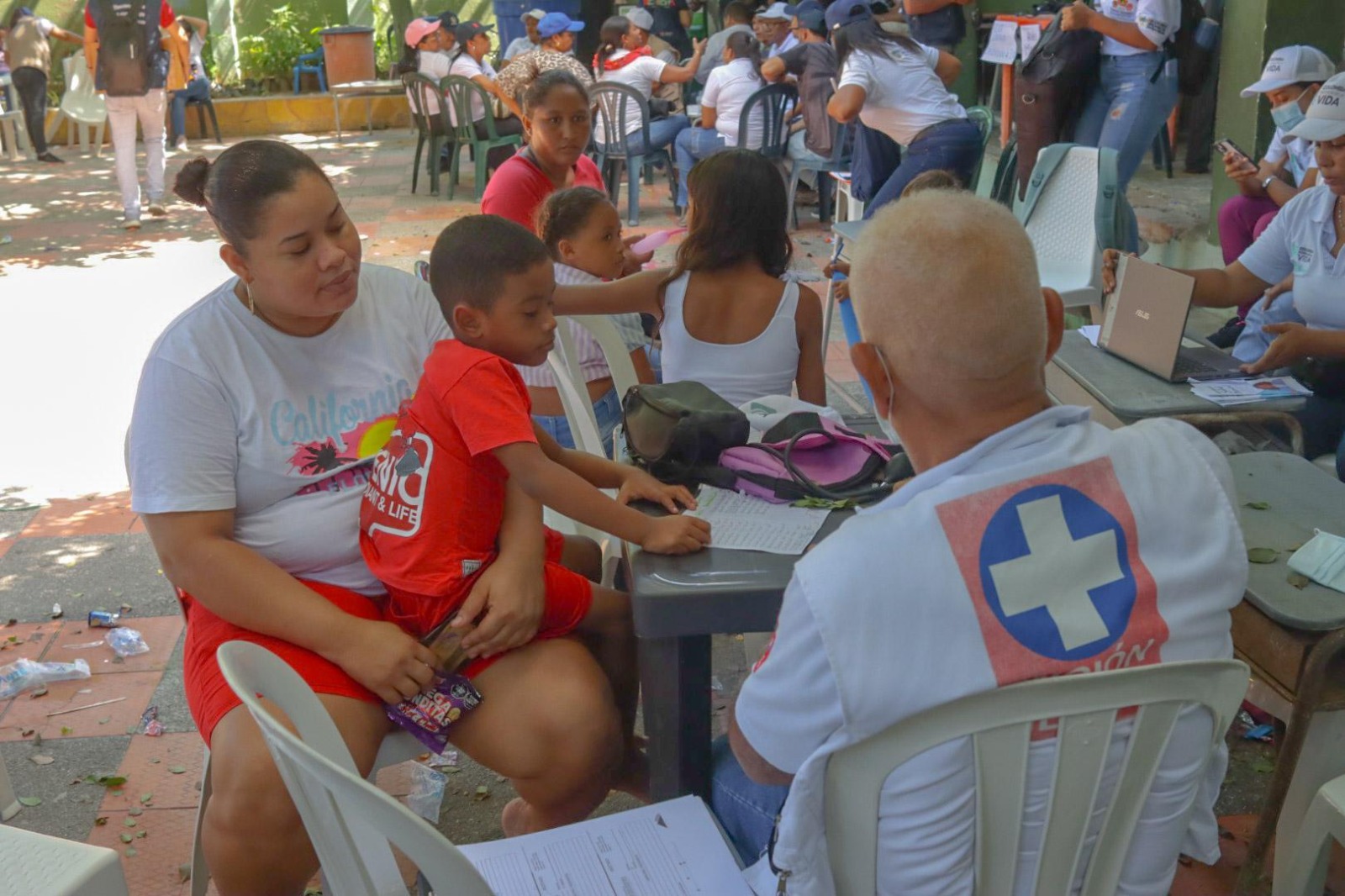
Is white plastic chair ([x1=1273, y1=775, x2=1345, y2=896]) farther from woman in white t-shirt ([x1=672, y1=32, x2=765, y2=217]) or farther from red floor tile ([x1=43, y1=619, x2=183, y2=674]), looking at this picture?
woman in white t-shirt ([x1=672, y1=32, x2=765, y2=217])

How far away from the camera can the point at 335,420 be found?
84.7 inches

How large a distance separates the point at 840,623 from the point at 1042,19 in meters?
7.04

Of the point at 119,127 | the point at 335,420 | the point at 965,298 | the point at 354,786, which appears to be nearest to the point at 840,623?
the point at 965,298

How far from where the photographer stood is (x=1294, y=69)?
194 inches

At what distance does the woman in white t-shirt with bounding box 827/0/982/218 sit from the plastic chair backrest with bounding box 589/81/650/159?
3133 mm

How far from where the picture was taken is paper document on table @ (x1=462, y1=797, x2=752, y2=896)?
1518mm

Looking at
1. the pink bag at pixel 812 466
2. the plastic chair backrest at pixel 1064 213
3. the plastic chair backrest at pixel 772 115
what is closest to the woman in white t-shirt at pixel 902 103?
the plastic chair backrest at pixel 1064 213

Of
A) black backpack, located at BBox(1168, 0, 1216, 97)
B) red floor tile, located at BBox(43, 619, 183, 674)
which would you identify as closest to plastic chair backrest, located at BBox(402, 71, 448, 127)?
black backpack, located at BBox(1168, 0, 1216, 97)

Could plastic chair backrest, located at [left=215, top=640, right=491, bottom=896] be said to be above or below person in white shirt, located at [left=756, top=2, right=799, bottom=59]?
below

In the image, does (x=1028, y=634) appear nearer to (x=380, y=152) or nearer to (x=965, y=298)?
(x=965, y=298)

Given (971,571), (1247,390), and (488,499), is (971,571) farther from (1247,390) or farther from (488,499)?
(1247,390)

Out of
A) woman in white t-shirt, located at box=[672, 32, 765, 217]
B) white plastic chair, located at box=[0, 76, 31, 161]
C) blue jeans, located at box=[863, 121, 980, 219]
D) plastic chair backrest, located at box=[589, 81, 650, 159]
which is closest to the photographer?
blue jeans, located at box=[863, 121, 980, 219]

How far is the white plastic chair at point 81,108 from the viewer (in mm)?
14836

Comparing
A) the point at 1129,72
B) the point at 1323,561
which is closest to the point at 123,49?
the point at 1129,72
